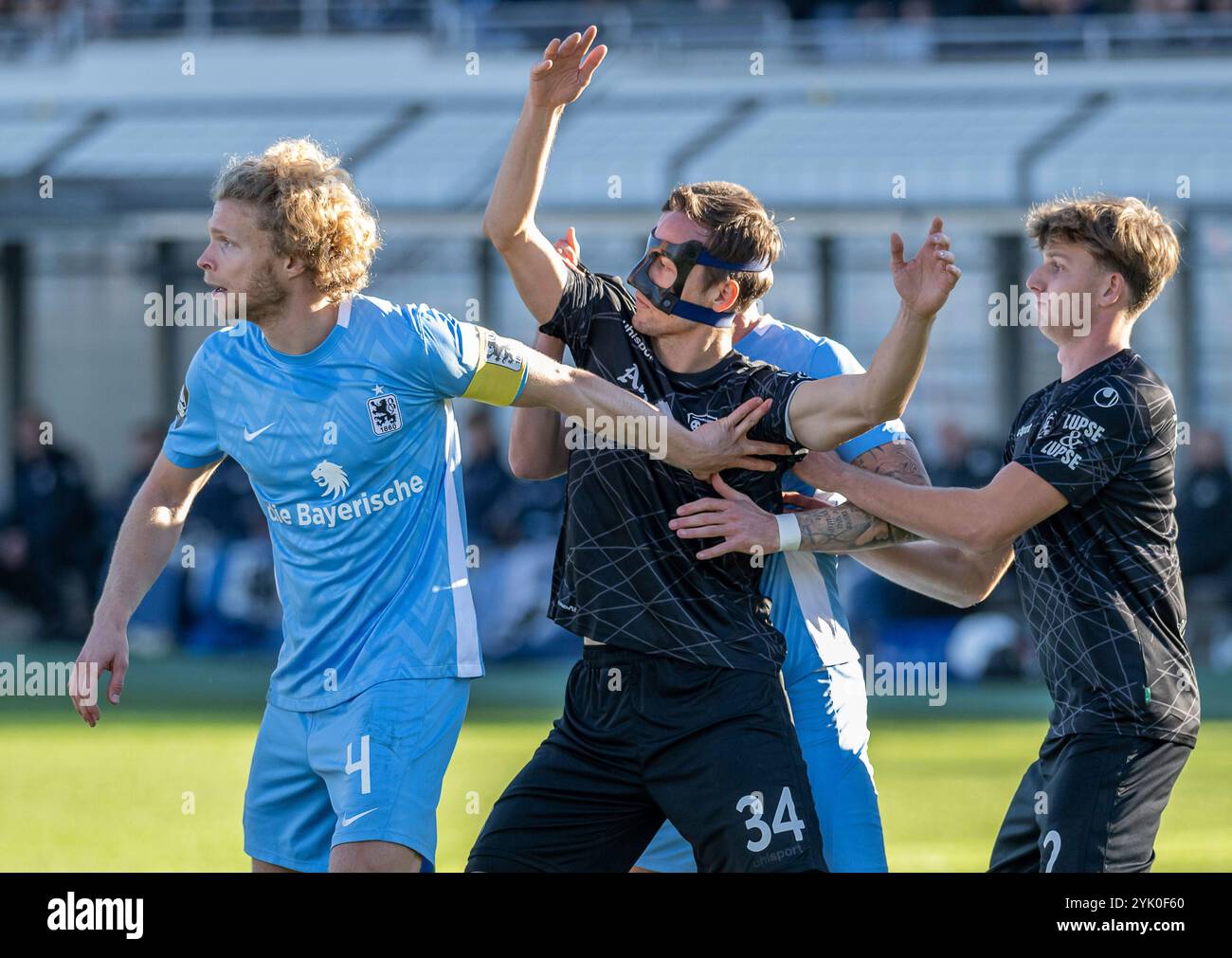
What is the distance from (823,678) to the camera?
488 centimetres

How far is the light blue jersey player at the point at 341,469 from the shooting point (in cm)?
453

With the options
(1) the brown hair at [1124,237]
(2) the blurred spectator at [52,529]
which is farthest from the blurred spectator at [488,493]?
(1) the brown hair at [1124,237]

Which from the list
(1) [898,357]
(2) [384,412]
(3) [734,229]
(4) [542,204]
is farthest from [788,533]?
(4) [542,204]

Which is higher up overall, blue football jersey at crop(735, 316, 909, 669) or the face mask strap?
the face mask strap

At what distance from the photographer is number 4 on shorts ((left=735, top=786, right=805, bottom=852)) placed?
4312 mm

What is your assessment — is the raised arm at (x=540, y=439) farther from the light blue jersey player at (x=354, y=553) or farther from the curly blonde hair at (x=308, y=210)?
the curly blonde hair at (x=308, y=210)

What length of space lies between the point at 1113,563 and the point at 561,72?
79.1 inches

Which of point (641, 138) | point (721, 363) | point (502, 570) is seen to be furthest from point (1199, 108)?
point (721, 363)

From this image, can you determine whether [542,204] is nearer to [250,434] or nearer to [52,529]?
[52,529]

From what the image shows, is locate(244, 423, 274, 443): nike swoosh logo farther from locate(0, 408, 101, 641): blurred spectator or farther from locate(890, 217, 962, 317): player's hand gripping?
locate(0, 408, 101, 641): blurred spectator

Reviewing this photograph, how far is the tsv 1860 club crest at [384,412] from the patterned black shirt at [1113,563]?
1707mm

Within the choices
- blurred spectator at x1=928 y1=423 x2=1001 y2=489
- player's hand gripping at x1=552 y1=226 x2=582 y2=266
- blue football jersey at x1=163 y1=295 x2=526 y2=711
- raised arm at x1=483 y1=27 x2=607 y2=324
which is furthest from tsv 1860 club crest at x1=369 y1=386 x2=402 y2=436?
blurred spectator at x1=928 y1=423 x2=1001 y2=489

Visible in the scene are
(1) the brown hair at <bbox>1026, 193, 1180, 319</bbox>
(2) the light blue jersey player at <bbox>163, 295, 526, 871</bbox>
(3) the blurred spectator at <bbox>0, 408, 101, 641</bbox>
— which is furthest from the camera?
(3) the blurred spectator at <bbox>0, 408, 101, 641</bbox>

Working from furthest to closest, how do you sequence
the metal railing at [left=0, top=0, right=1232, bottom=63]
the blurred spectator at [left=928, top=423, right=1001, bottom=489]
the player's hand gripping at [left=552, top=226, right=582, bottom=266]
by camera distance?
the metal railing at [left=0, top=0, right=1232, bottom=63] < the blurred spectator at [left=928, top=423, right=1001, bottom=489] < the player's hand gripping at [left=552, top=226, right=582, bottom=266]
